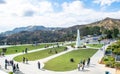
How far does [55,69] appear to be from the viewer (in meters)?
37.7

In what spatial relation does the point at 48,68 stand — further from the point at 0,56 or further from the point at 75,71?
the point at 0,56

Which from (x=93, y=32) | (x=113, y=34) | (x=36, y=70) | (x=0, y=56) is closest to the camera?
(x=36, y=70)

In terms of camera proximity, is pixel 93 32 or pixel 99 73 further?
pixel 93 32

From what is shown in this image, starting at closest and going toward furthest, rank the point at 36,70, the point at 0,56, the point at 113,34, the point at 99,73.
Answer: the point at 99,73, the point at 36,70, the point at 0,56, the point at 113,34

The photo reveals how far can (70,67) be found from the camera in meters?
39.2

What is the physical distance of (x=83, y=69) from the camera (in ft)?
122

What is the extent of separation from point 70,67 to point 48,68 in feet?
10.7

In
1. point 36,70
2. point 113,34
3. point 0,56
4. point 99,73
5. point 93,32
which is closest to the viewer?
point 99,73

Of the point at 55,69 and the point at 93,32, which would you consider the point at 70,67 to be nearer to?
the point at 55,69

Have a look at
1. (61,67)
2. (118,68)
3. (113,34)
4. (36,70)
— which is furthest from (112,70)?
(113,34)

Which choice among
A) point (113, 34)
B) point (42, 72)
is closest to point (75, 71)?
point (42, 72)

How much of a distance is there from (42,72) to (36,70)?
1823 millimetres

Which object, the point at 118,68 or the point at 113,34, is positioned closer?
the point at 118,68

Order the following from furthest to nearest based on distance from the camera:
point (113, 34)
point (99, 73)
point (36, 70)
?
point (113, 34), point (36, 70), point (99, 73)
